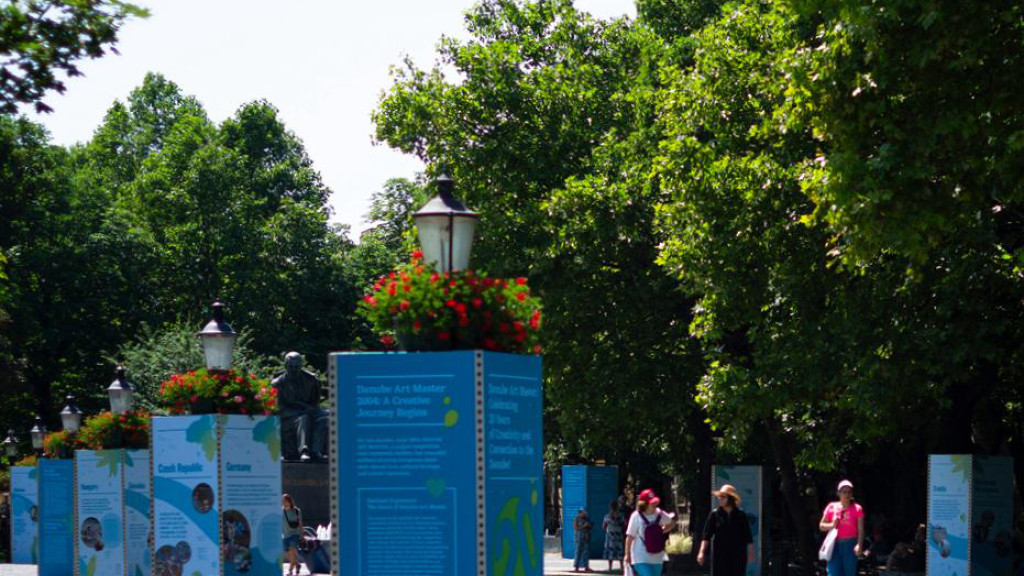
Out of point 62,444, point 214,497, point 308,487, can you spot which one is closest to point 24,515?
point 62,444

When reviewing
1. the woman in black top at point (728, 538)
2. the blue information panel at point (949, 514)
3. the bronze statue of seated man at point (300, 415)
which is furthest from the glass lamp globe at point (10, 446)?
Answer: the woman in black top at point (728, 538)

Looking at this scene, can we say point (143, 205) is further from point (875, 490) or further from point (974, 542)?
point (974, 542)

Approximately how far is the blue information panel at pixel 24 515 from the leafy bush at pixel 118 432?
16907 mm

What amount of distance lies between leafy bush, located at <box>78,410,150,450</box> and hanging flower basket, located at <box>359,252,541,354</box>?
49.3 feet

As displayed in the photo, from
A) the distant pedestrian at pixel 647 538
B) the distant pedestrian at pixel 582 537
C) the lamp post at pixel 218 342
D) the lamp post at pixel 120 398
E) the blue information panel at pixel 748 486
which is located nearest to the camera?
the distant pedestrian at pixel 647 538

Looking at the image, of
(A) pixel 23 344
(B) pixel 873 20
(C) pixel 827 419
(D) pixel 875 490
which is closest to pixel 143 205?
(A) pixel 23 344

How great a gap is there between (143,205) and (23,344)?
36.2 feet

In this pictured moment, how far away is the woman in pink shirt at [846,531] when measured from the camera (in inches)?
824

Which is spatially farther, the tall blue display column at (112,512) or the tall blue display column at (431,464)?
the tall blue display column at (112,512)

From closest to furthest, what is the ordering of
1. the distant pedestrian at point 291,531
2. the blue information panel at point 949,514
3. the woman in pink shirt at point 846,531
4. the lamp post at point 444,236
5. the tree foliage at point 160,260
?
the lamp post at point 444,236
the woman in pink shirt at point 846,531
the blue information panel at point 949,514
the distant pedestrian at point 291,531
the tree foliage at point 160,260

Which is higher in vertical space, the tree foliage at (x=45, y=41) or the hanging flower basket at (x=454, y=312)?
the tree foliage at (x=45, y=41)

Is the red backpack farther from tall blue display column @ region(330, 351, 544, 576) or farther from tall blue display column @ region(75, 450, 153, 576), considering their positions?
tall blue display column @ region(75, 450, 153, 576)

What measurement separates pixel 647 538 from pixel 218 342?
6276 mm

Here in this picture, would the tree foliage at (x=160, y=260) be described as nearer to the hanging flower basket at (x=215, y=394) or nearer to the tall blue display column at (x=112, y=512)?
the tall blue display column at (x=112, y=512)
